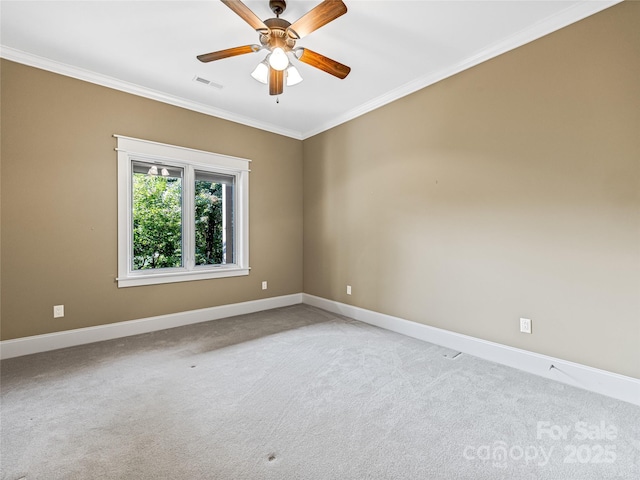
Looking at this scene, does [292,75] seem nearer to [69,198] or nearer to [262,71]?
[262,71]

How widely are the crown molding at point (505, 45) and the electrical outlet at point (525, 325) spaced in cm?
236

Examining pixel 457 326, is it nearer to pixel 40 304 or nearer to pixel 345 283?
pixel 345 283

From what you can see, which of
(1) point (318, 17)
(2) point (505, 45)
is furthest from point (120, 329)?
(2) point (505, 45)

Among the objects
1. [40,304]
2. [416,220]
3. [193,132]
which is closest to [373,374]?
[416,220]

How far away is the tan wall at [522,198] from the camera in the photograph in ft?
6.86

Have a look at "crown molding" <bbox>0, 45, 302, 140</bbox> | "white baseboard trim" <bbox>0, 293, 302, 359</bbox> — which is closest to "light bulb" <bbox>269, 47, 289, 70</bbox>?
"crown molding" <bbox>0, 45, 302, 140</bbox>

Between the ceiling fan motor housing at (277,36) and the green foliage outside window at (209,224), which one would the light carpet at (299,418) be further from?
the ceiling fan motor housing at (277,36)

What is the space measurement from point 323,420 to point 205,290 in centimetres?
267

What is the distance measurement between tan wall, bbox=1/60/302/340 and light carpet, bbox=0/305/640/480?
0.57 meters

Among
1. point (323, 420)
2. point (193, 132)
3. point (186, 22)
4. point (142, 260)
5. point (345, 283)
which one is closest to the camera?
point (323, 420)

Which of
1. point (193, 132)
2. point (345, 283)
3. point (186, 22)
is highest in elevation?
point (186, 22)

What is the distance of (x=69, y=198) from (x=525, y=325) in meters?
4.55

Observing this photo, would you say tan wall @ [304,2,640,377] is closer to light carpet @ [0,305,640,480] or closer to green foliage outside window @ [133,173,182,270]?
light carpet @ [0,305,640,480]

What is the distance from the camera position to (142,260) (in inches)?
142
